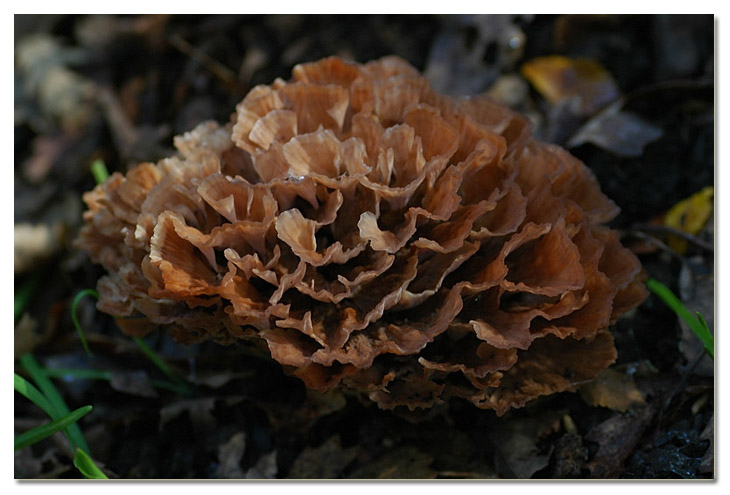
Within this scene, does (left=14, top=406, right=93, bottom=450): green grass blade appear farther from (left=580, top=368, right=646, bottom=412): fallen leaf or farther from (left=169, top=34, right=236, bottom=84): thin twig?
(left=169, top=34, right=236, bottom=84): thin twig

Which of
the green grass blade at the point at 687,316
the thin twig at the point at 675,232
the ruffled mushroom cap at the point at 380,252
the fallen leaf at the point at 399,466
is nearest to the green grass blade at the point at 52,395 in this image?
the ruffled mushroom cap at the point at 380,252

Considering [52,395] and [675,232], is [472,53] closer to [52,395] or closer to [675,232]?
[675,232]

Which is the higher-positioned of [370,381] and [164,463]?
[370,381]

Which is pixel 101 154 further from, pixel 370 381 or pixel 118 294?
pixel 370 381

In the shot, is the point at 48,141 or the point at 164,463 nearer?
the point at 164,463

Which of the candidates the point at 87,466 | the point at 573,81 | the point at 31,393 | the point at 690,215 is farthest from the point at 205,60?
the point at 690,215

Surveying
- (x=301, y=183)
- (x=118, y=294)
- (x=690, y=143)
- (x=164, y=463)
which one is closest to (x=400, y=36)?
(x=690, y=143)

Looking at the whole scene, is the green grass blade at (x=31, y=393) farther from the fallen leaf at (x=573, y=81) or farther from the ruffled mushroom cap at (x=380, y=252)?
the fallen leaf at (x=573, y=81)
